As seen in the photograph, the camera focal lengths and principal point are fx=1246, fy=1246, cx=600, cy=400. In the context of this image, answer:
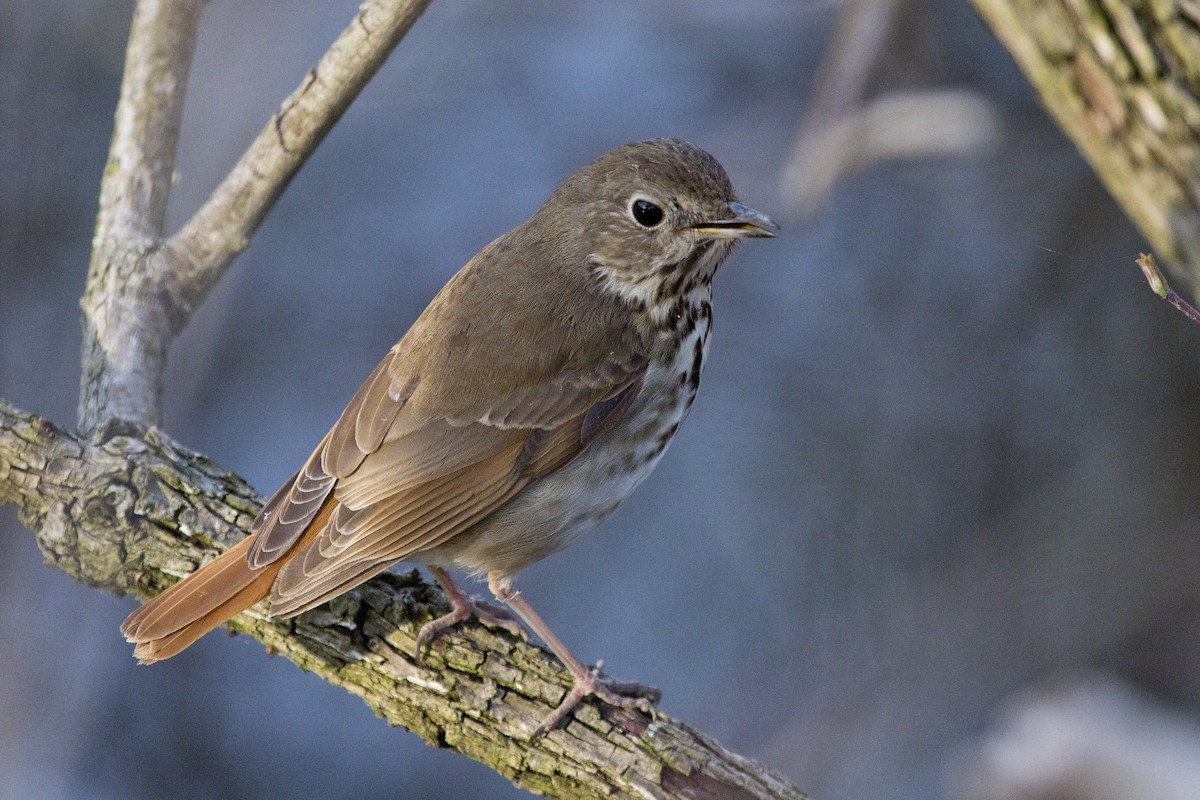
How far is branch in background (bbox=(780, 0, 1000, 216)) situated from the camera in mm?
5133

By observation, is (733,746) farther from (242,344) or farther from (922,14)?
(922,14)

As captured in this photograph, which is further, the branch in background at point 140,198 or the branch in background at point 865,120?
the branch in background at point 865,120

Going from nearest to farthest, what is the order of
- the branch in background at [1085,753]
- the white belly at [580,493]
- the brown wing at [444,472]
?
the brown wing at [444,472] < the white belly at [580,493] < the branch in background at [1085,753]

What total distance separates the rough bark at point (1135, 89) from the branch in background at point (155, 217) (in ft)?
7.55

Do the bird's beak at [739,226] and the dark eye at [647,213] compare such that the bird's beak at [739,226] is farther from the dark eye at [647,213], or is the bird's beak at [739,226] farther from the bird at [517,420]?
the dark eye at [647,213]

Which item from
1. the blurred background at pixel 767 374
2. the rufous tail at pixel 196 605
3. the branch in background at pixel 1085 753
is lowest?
the rufous tail at pixel 196 605

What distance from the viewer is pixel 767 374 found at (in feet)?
22.9

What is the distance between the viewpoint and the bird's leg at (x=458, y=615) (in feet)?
11.6

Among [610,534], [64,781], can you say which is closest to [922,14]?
[610,534]

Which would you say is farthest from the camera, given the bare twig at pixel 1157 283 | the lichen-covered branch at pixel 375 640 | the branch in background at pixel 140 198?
the branch in background at pixel 140 198

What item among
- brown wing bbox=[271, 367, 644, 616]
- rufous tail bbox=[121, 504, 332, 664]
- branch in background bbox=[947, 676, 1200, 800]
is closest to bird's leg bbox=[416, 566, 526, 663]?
brown wing bbox=[271, 367, 644, 616]

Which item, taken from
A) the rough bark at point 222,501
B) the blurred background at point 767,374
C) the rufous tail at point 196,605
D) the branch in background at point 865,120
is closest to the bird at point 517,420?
the rufous tail at point 196,605

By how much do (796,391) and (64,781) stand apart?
408 cm

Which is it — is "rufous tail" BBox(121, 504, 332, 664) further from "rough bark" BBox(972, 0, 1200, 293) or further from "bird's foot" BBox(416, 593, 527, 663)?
"rough bark" BBox(972, 0, 1200, 293)
